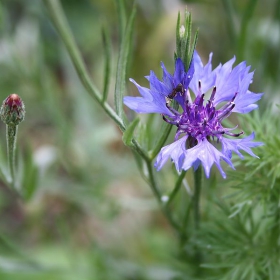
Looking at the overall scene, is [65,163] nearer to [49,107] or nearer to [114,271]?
[49,107]

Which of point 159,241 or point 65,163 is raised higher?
point 65,163

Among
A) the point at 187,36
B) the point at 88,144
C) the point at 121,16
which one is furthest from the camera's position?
the point at 88,144

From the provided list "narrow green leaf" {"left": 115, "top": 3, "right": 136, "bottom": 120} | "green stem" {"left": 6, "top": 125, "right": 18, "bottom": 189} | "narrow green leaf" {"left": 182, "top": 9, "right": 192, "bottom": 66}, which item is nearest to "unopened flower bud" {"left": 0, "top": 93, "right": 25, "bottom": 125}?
"green stem" {"left": 6, "top": 125, "right": 18, "bottom": 189}

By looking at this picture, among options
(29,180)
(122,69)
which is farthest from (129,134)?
(29,180)

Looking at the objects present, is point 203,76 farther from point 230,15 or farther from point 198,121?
point 230,15

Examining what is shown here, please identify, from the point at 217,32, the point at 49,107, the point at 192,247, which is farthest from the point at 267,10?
the point at 192,247

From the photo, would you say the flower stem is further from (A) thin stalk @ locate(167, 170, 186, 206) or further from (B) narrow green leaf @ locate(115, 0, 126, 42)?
(B) narrow green leaf @ locate(115, 0, 126, 42)

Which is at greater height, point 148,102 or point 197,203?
point 148,102
